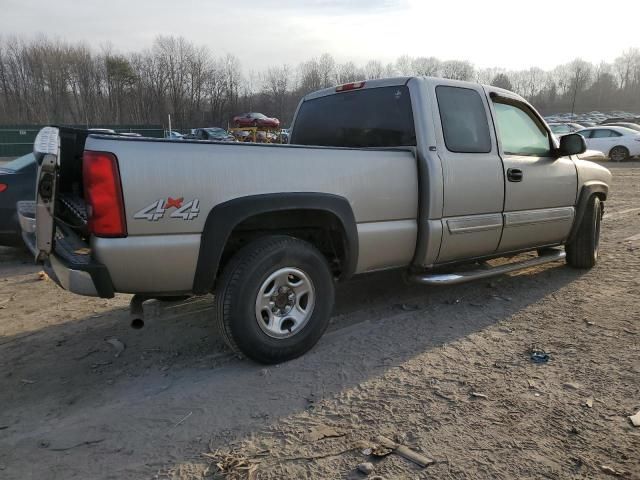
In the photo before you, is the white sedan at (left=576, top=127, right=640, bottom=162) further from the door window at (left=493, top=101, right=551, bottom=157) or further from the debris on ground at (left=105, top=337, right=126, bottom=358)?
the debris on ground at (left=105, top=337, right=126, bottom=358)

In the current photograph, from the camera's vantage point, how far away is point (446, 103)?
4.33 metres

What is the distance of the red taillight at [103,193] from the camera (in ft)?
9.15

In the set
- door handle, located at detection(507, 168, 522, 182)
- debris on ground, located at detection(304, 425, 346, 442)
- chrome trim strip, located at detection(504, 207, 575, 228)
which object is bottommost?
debris on ground, located at detection(304, 425, 346, 442)

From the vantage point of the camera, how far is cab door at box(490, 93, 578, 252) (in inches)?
185

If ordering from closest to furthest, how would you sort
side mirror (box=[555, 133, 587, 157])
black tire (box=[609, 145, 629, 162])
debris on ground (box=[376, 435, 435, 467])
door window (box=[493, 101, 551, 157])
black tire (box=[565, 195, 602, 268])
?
1. debris on ground (box=[376, 435, 435, 467])
2. door window (box=[493, 101, 551, 157])
3. side mirror (box=[555, 133, 587, 157])
4. black tire (box=[565, 195, 602, 268])
5. black tire (box=[609, 145, 629, 162])

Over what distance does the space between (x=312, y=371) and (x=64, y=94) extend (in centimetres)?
7964

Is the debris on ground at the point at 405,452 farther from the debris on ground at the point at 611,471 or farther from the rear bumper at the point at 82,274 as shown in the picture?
the rear bumper at the point at 82,274

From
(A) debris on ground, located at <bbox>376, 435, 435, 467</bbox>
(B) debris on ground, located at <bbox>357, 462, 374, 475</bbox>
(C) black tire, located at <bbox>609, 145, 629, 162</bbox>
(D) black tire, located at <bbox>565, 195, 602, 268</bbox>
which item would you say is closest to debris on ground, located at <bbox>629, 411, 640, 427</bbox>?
(A) debris on ground, located at <bbox>376, 435, 435, 467</bbox>

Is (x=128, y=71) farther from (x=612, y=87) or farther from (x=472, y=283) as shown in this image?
(x=612, y=87)

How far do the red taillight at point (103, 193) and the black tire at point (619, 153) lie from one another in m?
23.9

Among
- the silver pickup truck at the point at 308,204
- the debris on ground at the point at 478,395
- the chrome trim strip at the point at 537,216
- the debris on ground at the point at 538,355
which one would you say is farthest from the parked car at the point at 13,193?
the debris on ground at the point at 538,355

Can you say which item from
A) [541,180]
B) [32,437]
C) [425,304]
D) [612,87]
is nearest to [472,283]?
[425,304]

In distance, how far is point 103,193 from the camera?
2809 mm

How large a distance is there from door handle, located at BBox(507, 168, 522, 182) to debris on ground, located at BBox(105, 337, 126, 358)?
11.9 ft
